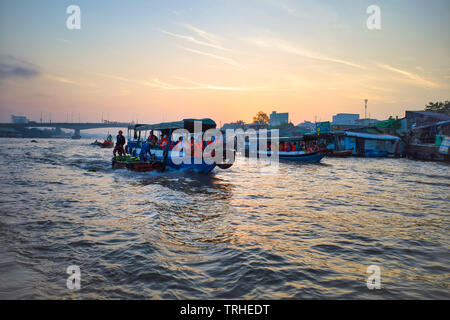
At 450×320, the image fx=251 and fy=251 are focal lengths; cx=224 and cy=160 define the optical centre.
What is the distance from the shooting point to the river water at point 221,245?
3307 mm

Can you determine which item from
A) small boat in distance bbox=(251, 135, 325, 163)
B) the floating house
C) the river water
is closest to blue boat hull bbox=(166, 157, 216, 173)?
the river water

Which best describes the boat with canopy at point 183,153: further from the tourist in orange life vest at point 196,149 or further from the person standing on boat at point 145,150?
the person standing on boat at point 145,150

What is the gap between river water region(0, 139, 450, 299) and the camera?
10.8 feet

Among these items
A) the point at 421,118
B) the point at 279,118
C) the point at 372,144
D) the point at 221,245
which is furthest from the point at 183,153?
the point at 279,118

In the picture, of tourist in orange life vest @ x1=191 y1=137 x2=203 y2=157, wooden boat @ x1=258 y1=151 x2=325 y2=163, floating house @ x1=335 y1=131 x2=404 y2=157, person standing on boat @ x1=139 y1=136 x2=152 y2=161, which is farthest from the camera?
floating house @ x1=335 y1=131 x2=404 y2=157

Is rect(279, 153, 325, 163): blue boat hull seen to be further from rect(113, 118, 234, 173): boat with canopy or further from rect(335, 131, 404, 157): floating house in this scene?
rect(113, 118, 234, 173): boat with canopy

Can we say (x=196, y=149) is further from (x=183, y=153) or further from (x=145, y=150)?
(x=145, y=150)

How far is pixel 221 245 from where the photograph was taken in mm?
4648

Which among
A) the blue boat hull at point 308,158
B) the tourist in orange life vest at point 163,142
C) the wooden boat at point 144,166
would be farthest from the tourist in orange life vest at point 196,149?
the blue boat hull at point 308,158

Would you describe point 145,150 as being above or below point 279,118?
below

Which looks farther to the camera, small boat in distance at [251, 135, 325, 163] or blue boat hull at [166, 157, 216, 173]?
small boat in distance at [251, 135, 325, 163]

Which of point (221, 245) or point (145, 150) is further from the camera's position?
point (145, 150)
